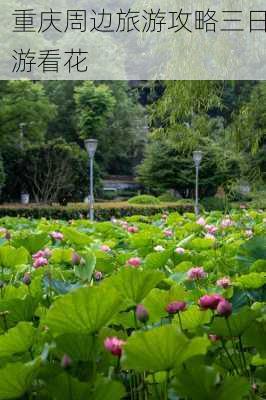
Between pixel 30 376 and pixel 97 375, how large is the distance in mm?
95

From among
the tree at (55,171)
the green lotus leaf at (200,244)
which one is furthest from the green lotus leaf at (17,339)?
the tree at (55,171)

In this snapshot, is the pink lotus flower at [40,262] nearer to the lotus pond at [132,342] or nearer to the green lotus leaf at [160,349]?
the lotus pond at [132,342]

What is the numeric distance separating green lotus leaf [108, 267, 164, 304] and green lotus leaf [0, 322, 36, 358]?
0.11m

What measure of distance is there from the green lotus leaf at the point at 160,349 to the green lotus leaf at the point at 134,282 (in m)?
0.18

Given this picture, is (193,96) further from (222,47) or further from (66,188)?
(66,188)

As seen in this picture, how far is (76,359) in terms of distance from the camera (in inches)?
23.9

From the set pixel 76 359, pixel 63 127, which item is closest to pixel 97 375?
pixel 76 359

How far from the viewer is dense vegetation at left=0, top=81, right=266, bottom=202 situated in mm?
3010

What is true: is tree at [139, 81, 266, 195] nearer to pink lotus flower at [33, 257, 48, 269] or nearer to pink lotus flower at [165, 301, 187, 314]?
pink lotus flower at [33, 257, 48, 269]

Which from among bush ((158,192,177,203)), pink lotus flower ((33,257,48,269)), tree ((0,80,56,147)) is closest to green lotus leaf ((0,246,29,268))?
Result: pink lotus flower ((33,257,48,269))

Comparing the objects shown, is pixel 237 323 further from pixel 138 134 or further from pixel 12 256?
pixel 138 134

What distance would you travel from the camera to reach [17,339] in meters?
0.61

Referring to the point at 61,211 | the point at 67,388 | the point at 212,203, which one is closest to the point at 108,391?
the point at 67,388

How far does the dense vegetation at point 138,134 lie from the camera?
9.87ft
